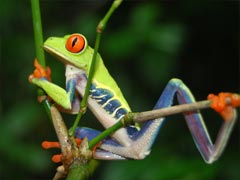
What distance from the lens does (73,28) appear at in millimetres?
3500

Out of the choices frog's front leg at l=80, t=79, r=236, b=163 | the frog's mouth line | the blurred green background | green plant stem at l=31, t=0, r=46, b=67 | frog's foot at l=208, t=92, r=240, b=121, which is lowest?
the blurred green background

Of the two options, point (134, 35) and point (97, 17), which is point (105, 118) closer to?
point (134, 35)

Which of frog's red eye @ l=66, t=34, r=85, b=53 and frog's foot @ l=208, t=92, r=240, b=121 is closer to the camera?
frog's foot @ l=208, t=92, r=240, b=121

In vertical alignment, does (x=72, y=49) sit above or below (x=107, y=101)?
above

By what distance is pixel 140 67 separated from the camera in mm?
3531

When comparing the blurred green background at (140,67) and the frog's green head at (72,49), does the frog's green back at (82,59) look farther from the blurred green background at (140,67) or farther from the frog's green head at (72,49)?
the blurred green background at (140,67)

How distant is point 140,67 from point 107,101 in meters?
1.16

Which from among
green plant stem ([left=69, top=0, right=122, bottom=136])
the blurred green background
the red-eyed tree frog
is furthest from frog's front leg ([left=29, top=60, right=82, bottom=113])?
the blurred green background

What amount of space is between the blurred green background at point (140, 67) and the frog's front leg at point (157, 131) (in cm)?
43

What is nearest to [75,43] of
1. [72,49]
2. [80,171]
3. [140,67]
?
[72,49]

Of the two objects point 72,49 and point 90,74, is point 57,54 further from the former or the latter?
point 90,74

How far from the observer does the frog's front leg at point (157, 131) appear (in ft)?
6.97

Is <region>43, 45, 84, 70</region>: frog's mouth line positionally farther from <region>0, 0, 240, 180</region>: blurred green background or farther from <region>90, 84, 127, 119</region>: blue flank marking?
<region>0, 0, 240, 180</region>: blurred green background

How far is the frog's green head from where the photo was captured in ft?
7.50
